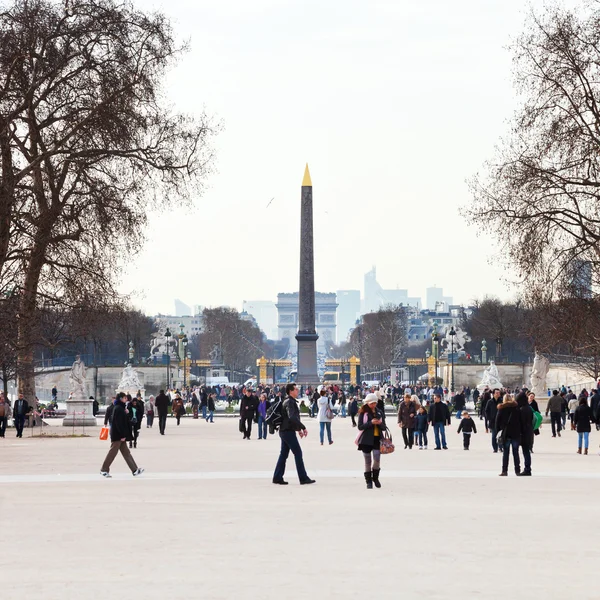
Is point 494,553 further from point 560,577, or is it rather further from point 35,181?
point 35,181

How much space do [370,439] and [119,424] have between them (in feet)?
15.2

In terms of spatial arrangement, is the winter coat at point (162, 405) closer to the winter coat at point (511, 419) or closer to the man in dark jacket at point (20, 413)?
the man in dark jacket at point (20, 413)

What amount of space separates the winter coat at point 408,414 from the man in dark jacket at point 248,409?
718 cm

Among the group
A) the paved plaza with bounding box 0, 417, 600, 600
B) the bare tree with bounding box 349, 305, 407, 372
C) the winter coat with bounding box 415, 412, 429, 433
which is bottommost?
the paved plaza with bounding box 0, 417, 600, 600

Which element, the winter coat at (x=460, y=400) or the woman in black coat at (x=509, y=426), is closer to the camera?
the woman in black coat at (x=509, y=426)

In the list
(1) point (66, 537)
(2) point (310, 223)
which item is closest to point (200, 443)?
(1) point (66, 537)

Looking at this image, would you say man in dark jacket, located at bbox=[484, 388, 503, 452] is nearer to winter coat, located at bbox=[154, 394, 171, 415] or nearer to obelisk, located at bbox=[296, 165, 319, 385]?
winter coat, located at bbox=[154, 394, 171, 415]

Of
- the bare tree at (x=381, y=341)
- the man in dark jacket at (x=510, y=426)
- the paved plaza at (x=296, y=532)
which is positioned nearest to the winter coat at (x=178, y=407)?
the paved plaza at (x=296, y=532)

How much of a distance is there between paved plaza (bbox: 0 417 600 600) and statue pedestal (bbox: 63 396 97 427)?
22.2 metres

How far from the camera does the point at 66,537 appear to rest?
560 inches

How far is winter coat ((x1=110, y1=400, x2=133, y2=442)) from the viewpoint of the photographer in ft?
74.1

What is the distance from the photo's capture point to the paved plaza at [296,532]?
11.0 m

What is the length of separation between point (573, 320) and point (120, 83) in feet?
45.8

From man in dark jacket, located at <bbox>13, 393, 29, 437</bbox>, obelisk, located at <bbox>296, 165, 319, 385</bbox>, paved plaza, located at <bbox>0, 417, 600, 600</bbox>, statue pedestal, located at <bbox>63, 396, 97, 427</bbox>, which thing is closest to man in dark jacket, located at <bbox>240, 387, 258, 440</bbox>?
man in dark jacket, located at <bbox>13, 393, 29, 437</bbox>
